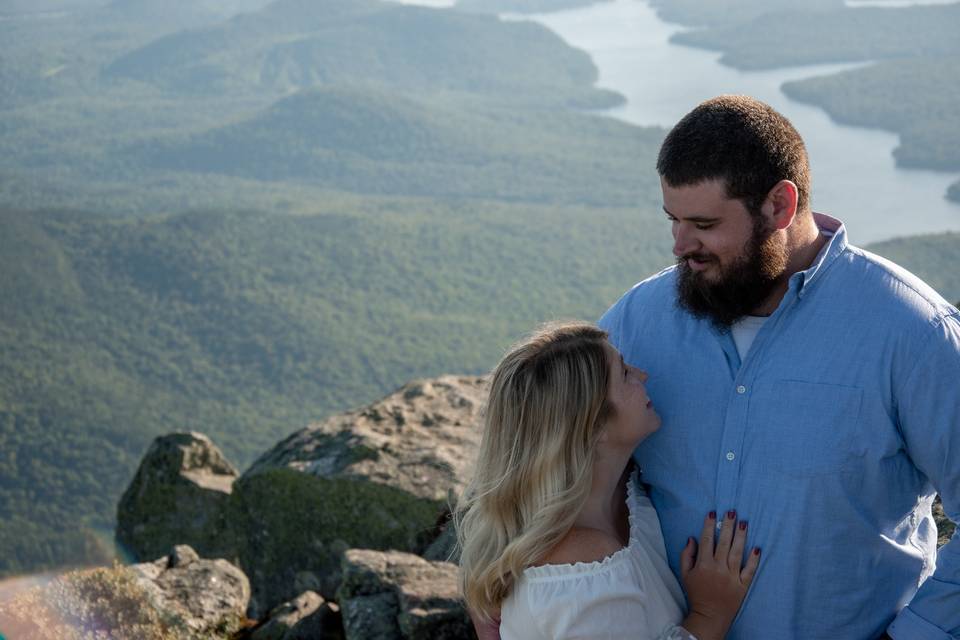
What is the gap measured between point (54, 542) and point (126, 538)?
4645 centimetres

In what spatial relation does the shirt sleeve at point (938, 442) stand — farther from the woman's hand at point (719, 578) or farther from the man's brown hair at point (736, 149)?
the man's brown hair at point (736, 149)

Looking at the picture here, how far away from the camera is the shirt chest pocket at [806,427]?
3213 mm

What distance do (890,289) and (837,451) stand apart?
497 millimetres

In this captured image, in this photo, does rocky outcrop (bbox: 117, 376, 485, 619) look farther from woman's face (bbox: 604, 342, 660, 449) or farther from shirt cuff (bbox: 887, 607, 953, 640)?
shirt cuff (bbox: 887, 607, 953, 640)

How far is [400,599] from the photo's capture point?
526cm

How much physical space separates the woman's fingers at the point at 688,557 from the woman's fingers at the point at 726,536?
111 mm

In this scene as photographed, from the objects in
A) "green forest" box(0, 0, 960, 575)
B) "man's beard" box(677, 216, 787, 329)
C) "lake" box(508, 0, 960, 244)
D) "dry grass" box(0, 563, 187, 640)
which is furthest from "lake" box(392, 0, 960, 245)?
"man's beard" box(677, 216, 787, 329)

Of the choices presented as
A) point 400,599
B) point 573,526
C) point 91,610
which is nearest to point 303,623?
point 400,599

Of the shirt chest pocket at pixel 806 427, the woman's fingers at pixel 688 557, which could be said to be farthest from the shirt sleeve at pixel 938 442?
the woman's fingers at pixel 688 557

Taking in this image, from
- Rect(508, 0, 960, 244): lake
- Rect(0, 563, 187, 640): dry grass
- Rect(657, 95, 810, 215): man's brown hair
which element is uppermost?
Rect(657, 95, 810, 215): man's brown hair

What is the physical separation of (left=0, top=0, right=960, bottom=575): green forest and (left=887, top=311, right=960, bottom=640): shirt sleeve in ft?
17.5

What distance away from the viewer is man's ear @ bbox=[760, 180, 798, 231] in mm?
3385

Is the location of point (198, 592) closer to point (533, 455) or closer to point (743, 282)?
point (533, 455)

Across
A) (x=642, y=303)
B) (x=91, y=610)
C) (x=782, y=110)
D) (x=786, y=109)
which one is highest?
(x=642, y=303)
